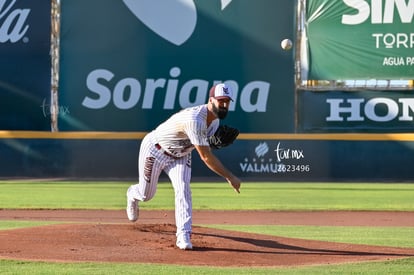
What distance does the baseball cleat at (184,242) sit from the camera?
730 cm

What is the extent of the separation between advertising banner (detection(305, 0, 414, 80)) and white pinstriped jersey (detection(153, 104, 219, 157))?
1458 cm

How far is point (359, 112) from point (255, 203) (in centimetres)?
796

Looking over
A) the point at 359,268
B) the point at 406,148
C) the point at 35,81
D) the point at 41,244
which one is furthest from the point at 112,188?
the point at 359,268

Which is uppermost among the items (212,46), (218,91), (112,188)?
(212,46)

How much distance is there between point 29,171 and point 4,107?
7.48ft

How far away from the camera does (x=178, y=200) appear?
732 cm

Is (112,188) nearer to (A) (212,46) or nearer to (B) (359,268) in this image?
(A) (212,46)

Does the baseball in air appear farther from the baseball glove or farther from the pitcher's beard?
the pitcher's beard

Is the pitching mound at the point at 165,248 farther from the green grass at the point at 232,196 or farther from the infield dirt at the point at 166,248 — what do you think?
the green grass at the point at 232,196

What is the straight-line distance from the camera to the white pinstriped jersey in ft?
23.1

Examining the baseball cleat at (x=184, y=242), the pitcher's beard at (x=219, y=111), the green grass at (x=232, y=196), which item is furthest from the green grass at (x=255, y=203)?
the pitcher's beard at (x=219, y=111)

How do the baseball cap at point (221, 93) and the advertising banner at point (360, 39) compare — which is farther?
the advertising banner at point (360, 39)

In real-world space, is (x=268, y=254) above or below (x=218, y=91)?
below

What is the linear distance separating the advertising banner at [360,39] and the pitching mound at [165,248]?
13.6 metres
